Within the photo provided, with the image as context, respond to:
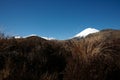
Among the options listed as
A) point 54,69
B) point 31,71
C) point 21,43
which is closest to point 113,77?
point 54,69

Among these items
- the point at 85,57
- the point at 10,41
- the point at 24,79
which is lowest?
the point at 24,79

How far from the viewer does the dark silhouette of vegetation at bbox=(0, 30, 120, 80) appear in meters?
8.32

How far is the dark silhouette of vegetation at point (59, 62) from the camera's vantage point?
328 inches

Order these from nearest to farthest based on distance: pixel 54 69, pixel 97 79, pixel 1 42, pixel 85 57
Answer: pixel 97 79 → pixel 85 57 → pixel 54 69 → pixel 1 42

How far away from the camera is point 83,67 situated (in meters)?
8.30

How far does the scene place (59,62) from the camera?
32.9 ft

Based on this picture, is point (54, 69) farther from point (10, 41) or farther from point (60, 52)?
point (10, 41)

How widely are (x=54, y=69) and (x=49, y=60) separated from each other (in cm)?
62

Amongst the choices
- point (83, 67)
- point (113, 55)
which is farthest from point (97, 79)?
point (113, 55)

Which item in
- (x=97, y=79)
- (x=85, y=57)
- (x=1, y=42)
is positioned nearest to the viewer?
(x=97, y=79)

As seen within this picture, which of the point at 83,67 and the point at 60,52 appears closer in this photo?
the point at 83,67

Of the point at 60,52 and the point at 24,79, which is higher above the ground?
the point at 60,52

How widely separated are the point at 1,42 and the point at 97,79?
15.5 ft

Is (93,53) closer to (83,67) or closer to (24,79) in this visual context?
(83,67)
